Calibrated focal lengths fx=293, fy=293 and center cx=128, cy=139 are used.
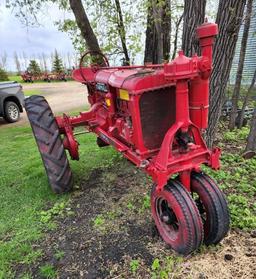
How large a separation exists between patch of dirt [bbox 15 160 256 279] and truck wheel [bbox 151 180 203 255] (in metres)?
→ 0.12

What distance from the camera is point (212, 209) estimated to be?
7.84 ft

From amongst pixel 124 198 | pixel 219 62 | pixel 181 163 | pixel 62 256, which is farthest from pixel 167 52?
pixel 62 256

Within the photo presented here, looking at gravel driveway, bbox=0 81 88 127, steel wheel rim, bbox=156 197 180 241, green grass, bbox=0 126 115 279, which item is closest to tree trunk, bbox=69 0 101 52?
green grass, bbox=0 126 115 279

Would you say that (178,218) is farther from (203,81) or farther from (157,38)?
(157,38)

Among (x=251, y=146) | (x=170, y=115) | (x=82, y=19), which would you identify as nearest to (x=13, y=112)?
(x=82, y=19)

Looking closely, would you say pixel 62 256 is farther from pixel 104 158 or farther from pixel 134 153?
pixel 104 158

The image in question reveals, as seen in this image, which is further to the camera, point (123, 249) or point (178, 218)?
point (123, 249)

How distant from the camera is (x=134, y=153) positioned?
2.79m

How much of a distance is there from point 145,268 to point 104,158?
248cm

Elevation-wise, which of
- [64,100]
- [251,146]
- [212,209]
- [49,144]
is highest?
[49,144]

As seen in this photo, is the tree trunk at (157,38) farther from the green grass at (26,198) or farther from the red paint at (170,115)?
the red paint at (170,115)

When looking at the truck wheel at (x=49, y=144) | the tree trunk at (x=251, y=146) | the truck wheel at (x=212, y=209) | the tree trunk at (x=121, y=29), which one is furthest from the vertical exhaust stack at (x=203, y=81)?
the tree trunk at (x=121, y=29)

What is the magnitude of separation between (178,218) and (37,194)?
2064 mm

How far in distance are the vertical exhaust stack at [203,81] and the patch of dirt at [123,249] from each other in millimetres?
1097
